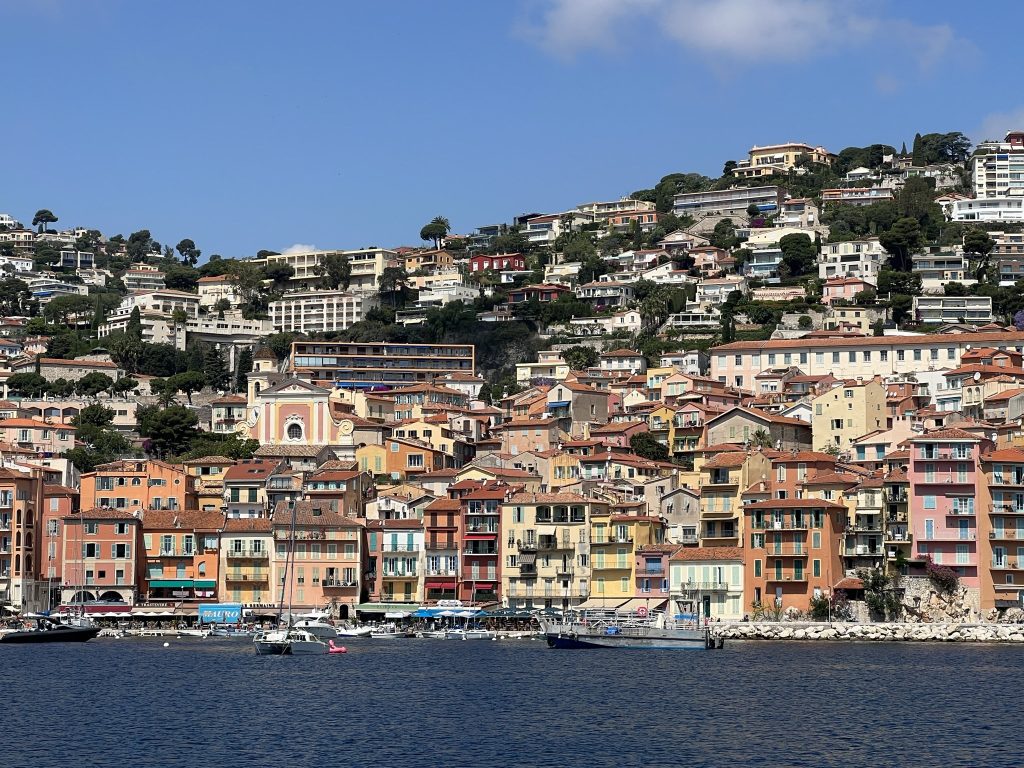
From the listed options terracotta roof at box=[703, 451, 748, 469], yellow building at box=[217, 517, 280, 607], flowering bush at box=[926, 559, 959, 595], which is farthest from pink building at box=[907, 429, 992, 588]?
yellow building at box=[217, 517, 280, 607]

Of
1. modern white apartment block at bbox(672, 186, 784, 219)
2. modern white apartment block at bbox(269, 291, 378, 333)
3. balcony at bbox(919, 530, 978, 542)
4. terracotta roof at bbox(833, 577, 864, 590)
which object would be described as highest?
modern white apartment block at bbox(672, 186, 784, 219)

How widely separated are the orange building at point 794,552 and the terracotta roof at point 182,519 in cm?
2823

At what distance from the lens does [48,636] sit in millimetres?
86250

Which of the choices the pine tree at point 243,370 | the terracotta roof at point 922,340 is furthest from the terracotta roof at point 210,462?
the pine tree at point 243,370

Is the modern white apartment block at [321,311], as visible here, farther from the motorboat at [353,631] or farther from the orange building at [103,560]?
the motorboat at [353,631]

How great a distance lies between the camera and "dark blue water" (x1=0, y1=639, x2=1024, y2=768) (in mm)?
48125

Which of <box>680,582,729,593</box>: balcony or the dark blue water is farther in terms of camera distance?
<box>680,582,729,593</box>: balcony

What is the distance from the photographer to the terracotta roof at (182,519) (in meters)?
96.2

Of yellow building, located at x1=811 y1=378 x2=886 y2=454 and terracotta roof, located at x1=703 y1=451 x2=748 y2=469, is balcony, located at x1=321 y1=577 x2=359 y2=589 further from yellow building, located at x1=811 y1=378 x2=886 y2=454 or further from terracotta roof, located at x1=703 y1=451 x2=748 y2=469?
yellow building, located at x1=811 y1=378 x2=886 y2=454

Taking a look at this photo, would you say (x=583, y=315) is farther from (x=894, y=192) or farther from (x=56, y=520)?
(x=56, y=520)

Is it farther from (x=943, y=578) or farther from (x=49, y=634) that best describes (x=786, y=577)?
(x=49, y=634)

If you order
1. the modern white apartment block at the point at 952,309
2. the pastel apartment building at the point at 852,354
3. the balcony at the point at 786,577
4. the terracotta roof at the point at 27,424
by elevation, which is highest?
the modern white apartment block at the point at 952,309

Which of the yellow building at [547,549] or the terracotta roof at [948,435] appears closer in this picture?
the terracotta roof at [948,435]

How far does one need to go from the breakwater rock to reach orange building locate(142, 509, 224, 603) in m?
27.3
